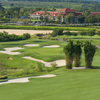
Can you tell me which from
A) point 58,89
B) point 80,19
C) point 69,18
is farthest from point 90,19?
point 58,89

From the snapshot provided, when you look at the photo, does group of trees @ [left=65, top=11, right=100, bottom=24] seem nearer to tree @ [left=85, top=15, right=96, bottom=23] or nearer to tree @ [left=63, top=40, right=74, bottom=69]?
tree @ [left=85, top=15, right=96, bottom=23]

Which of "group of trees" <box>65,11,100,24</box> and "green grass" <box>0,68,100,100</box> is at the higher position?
"green grass" <box>0,68,100,100</box>

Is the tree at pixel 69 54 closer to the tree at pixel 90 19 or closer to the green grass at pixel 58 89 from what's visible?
the green grass at pixel 58 89

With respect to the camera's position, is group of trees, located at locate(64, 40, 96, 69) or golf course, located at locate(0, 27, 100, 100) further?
group of trees, located at locate(64, 40, 96, 69)

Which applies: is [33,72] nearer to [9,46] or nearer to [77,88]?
[77,88]

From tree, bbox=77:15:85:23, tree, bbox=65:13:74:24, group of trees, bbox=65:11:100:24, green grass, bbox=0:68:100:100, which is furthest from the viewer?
tree, bbox=77:15:85:23

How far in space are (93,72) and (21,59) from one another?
2449 centimetres

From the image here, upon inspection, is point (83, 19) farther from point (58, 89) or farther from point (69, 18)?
point (58, 89)

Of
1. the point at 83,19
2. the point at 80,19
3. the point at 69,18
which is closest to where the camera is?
the point at 69,18

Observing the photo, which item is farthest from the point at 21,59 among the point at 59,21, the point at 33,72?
the point at 59,21

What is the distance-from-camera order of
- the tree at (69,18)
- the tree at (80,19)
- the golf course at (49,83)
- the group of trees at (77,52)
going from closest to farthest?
1. the golf course at (49,83)
2. the group of trees at (77,52)
3. the tree at (69,18)
4. the tree at (80,19)

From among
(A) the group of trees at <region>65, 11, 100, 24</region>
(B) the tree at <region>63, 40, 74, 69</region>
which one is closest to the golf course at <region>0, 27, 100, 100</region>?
(B) the tree at <region>63, 40, 74, 69</region>

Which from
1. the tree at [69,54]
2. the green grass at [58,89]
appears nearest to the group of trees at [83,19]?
the tree at [69,54]

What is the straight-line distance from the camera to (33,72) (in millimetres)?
57062
